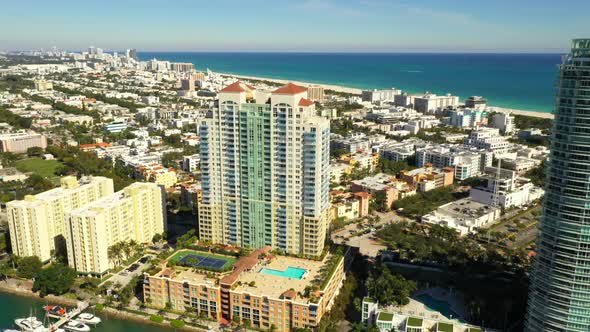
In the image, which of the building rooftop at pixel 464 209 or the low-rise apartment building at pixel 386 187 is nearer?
the building rooftop at pixel 464 209

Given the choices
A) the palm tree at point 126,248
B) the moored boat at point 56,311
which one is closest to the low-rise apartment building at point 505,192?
the palm tree at point 126,248

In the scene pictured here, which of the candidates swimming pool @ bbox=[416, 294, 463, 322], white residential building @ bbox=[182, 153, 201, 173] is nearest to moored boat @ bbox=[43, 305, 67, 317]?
swimming pool @ bbox=[416, 294, 463, 322]

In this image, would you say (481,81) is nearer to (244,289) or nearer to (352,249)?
(352,249)

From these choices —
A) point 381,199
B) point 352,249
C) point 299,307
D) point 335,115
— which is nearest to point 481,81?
point 335,115

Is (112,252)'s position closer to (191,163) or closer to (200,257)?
(200,257)

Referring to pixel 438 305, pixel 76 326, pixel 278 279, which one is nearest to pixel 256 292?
pixel 278 279

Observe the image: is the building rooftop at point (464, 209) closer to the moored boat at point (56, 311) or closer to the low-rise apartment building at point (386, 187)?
the low-rise apartment building at point (386, 187)

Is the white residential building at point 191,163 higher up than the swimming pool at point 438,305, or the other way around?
the white residential building at point 191,163

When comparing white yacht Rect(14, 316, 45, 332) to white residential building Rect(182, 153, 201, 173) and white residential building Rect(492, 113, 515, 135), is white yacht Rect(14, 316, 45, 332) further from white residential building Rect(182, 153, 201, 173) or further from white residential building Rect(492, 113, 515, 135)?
white residential building Rect(492, 113, 515, 135)
